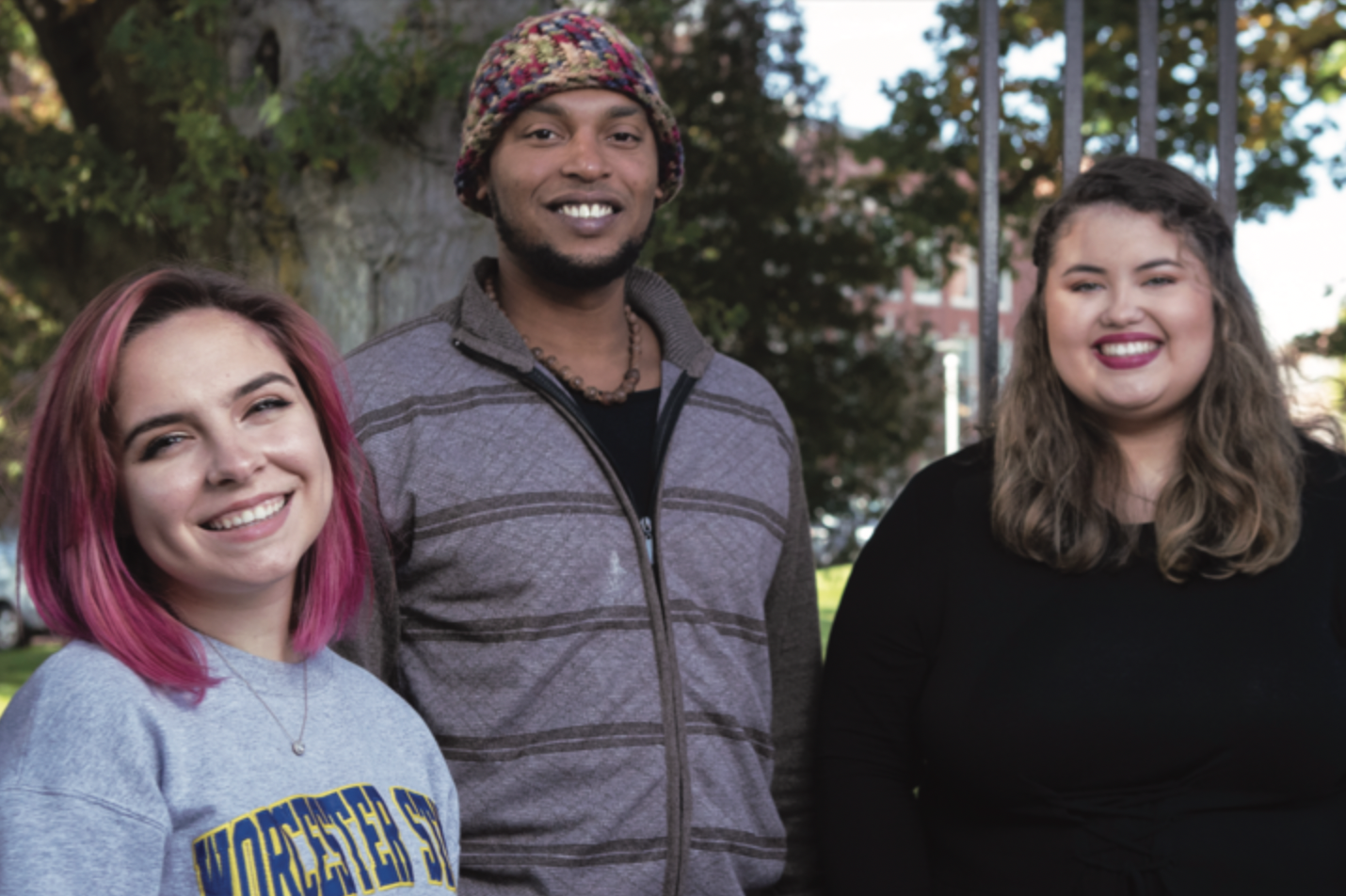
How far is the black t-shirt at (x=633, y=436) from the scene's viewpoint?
97.4 inches

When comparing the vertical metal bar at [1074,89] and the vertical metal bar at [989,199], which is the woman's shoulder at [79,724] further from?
the vertical metal bar at [1074,89]

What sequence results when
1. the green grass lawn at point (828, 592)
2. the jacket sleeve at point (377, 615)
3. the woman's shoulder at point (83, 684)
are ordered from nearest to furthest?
the woman's shoulder at point (83, 684)
the jacket sleeve at point (377, 615)
the green grass lawn at point (828, 592)

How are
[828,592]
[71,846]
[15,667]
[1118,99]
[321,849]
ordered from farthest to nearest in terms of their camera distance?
[15,667] < [1118,99] < [828,592] < [321,849] < [71,846]

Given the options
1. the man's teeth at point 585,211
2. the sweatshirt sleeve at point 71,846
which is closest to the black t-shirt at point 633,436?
the man's teeth at point 585,211

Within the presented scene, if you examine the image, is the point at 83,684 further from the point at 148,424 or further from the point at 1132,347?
the point at 1132,347

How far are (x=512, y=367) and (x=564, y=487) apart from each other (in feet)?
0.87

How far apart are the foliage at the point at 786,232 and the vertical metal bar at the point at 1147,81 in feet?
29.4

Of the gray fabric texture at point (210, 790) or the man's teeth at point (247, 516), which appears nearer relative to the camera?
the gray fabric texture at point (210, 790)

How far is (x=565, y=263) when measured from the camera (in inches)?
100

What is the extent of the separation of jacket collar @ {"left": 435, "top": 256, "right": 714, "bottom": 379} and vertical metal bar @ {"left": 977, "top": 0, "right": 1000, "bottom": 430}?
836mm

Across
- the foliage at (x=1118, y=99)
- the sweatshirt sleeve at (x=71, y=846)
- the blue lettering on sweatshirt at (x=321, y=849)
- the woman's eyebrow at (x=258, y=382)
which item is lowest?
the blue lettering on sweatshirt at (x=321, y=849)

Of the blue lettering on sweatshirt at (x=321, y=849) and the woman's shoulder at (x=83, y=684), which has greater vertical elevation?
the woman's shoulder at (x=83, y=684)

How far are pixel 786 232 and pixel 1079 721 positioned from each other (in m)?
11.6

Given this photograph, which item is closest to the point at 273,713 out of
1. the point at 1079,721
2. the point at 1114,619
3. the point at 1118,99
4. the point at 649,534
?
the point at 649,534
